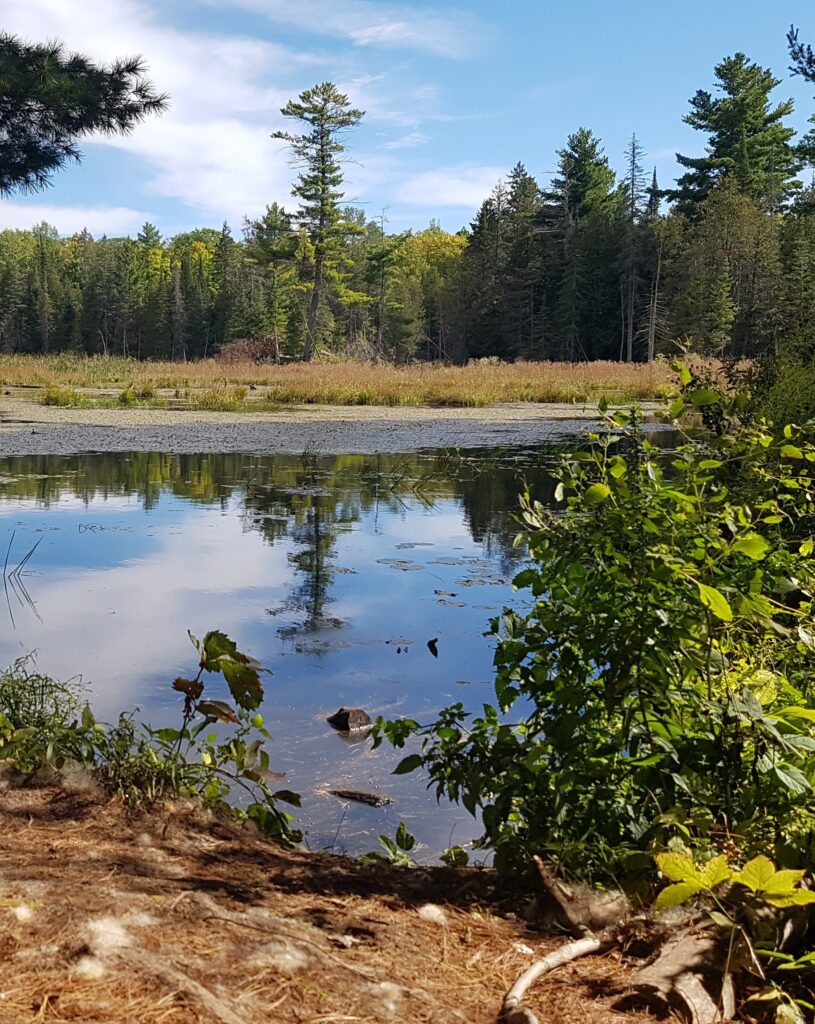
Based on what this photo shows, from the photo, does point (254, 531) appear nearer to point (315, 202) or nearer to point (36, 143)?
point (36, 143)

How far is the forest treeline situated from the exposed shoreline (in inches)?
533

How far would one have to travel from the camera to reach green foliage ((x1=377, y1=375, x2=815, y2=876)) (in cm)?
239

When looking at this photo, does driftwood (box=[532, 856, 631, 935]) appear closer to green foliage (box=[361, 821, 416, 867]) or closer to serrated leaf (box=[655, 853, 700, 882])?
serrated leaf (box=[655, 853, 700, 882])

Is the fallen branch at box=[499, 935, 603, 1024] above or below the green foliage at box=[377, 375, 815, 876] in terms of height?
below

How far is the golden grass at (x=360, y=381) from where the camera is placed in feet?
99.5

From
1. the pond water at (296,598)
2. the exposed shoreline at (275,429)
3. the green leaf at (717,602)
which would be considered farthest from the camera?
the exposed shoreline at (275,429)

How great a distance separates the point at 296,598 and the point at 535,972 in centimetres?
548

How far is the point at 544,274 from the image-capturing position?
68.4 m

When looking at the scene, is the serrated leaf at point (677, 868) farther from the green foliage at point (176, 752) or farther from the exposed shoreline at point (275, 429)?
the exposed shoreline at point (275, 429)

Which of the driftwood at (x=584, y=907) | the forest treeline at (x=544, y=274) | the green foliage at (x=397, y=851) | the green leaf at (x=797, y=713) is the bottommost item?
the green foliage at (x=397, y=851)

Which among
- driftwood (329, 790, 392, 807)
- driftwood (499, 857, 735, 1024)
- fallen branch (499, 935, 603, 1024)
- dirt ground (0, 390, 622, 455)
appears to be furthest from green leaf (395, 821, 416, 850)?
dirt ground (0, 390, 622, 455)

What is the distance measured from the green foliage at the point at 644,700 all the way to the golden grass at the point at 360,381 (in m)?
23.3

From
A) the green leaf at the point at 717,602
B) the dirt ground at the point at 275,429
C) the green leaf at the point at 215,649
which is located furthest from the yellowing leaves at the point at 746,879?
the dirt ground at the point at 275,429

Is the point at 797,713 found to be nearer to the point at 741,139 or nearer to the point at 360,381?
the point at 360,381
